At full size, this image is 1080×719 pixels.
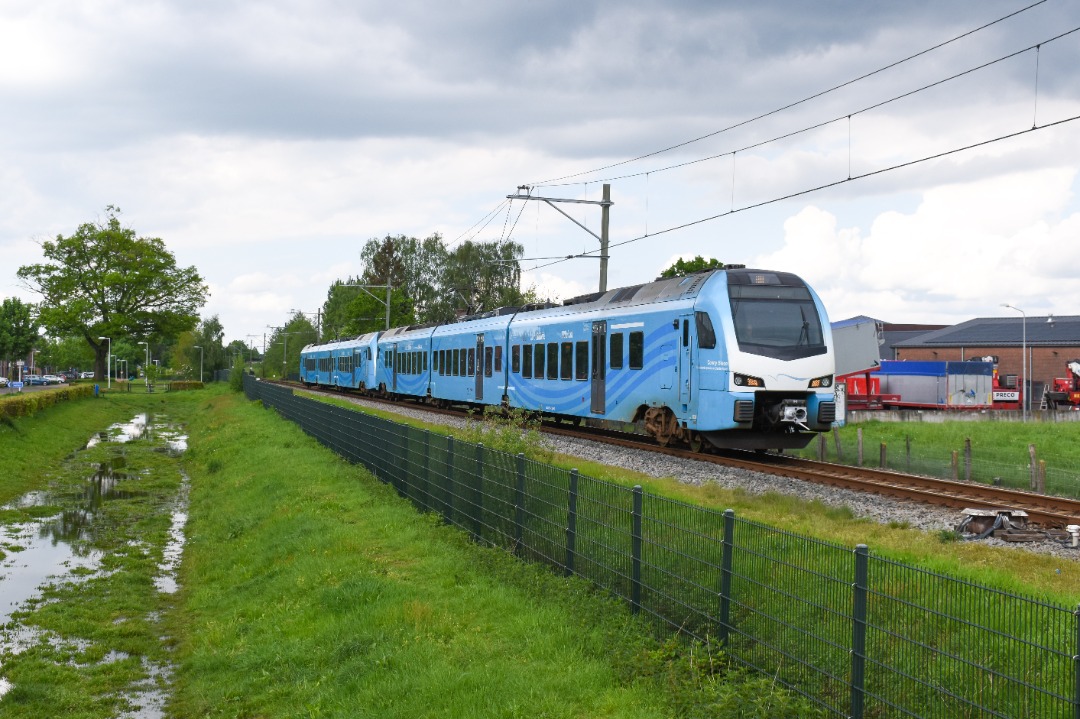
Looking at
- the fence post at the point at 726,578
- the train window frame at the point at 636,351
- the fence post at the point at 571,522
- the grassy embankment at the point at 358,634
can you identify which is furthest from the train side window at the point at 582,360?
the fence post at the point at 726,578

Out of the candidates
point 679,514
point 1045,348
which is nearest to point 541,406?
point 679,514

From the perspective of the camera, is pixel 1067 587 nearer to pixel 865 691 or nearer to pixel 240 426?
pixel 865 691

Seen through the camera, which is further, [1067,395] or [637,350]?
[1067,395]

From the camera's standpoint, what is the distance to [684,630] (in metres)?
7.36

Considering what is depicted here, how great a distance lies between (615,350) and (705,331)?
4.01 meters

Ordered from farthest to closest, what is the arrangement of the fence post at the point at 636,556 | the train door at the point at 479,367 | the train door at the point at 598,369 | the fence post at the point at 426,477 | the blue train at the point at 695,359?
1. the train door at the point at 479,367
2. the train door at the point at 598,369
3. the blue train at the point at 695,359
4. the fence post at the point at 426,477
5. the fence post at the point at 636,556

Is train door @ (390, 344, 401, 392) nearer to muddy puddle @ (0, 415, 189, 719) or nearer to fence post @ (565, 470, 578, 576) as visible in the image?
muddy puddle @ (0, 415, 189, 719)

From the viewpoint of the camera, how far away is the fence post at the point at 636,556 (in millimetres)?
7992

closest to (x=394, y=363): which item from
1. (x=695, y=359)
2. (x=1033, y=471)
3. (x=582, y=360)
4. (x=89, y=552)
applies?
(x=582, y=360)

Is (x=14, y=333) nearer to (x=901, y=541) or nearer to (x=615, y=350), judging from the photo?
(x=615, y=350)

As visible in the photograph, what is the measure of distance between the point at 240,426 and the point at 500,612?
2873cm

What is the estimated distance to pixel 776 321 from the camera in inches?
744

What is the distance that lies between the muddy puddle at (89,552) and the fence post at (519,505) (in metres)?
3.65

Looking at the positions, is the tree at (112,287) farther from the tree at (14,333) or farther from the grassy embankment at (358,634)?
the grassy embankment at (358,634)
